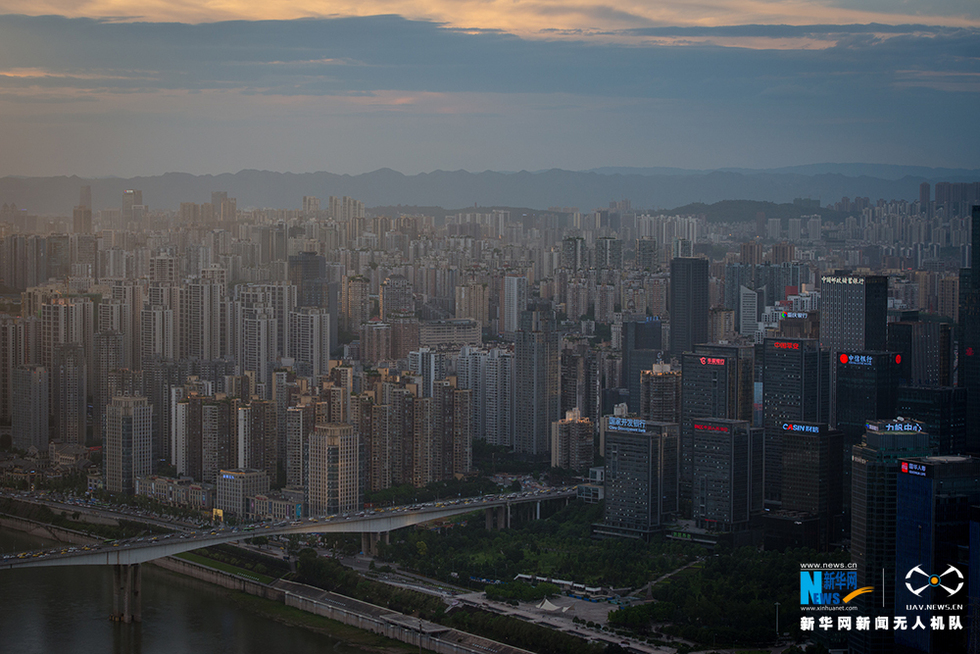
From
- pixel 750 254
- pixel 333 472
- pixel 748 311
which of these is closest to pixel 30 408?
pixel 333 472

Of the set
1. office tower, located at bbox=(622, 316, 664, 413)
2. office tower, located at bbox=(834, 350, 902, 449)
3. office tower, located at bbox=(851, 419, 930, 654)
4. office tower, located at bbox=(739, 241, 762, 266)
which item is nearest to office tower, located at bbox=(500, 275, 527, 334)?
office tower, located at bbox=(622, 316, 664, 413)

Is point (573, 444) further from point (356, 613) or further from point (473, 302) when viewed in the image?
point (473, 302)

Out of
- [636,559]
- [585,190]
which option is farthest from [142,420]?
[585,190]

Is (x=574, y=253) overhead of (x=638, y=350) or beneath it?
overhead

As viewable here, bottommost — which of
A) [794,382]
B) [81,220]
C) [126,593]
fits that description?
[126,593]

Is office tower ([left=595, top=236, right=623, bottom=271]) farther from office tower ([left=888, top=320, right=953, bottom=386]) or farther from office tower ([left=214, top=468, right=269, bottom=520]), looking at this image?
office tower ([left=214, top=468, right=269, bottom=520])

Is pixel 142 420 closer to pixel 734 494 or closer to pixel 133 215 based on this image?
pixel 734 494

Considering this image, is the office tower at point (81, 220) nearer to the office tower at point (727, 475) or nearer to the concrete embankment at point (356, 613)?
the concrete embankment at point (356, 613)
